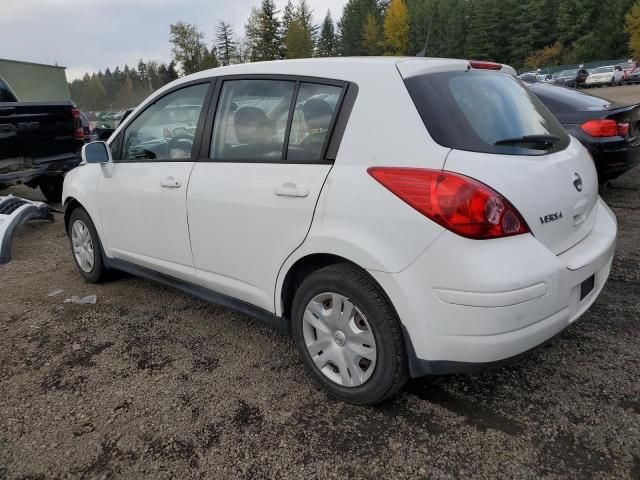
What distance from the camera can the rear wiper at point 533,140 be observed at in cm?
230

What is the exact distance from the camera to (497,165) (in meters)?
2.11

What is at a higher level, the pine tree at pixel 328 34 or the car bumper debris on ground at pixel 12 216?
the pine tree at pixel 328 34

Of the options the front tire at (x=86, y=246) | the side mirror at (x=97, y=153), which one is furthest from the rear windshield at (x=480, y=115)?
the front tire at (x=86, y=246)

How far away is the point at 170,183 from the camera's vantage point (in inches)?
127

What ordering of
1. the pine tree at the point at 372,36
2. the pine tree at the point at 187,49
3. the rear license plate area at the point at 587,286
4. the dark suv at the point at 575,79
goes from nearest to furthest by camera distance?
the rear license plate area at the point at 587,286 < the dark suv at the point at 575,79 < the pine tree at the point at 187,49 < the pine tree at the point at 372,36

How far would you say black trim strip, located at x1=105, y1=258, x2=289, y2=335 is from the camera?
2.82 m

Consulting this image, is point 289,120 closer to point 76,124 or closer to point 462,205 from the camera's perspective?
point 462,205

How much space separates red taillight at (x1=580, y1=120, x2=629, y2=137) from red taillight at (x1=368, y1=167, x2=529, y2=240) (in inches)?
159

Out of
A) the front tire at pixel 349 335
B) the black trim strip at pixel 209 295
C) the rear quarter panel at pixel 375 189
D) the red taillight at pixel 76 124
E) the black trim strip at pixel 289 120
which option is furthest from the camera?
the red taillight at pixel 76 124

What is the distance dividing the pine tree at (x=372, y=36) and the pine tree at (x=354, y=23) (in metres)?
1.44

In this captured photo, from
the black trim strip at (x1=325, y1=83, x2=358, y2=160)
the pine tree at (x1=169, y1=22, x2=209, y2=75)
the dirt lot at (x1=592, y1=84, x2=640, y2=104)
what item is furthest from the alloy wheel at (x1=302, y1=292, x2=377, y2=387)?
the pine tree at (x1=169, y1=22, x2=209, y2=75)

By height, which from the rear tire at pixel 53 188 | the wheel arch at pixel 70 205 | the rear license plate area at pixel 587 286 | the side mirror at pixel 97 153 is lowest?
the rear tire at pixel 53 188

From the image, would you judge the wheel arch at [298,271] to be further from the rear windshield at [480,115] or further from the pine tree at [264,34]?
the pine tree at [264,34]

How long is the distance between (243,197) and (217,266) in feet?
1.72
